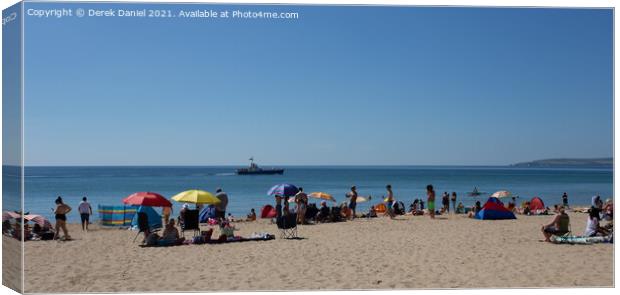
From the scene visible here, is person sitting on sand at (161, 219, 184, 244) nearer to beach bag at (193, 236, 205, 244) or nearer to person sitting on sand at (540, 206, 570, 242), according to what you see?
beach bag at (193, 236, 205, 244)

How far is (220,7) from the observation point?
8594 millimetres

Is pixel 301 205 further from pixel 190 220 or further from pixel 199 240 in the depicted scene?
pixel 199 240

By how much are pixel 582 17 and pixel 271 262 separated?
5.94 meters

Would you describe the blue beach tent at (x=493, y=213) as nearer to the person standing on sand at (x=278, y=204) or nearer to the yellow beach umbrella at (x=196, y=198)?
the person standing on sand at (x=278, y=204)

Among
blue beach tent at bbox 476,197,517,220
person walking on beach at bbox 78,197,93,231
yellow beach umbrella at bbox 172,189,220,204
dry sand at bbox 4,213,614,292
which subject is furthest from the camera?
blue beach tent at bbox 476,197,517,220

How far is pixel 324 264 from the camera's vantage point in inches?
378

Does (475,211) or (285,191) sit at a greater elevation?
(285,191)

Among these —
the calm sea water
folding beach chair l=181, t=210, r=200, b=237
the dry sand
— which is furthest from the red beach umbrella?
the calm sea water

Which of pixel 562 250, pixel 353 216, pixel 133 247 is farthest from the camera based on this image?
pixel 353 216

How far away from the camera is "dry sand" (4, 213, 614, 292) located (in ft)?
28.1

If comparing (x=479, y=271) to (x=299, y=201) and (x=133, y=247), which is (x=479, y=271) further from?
(x=299, y=201)

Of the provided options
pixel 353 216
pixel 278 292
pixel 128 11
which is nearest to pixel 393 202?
pixel 353 216

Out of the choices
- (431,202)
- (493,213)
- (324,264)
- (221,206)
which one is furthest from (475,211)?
(324,264)

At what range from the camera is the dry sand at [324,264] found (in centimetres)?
856
